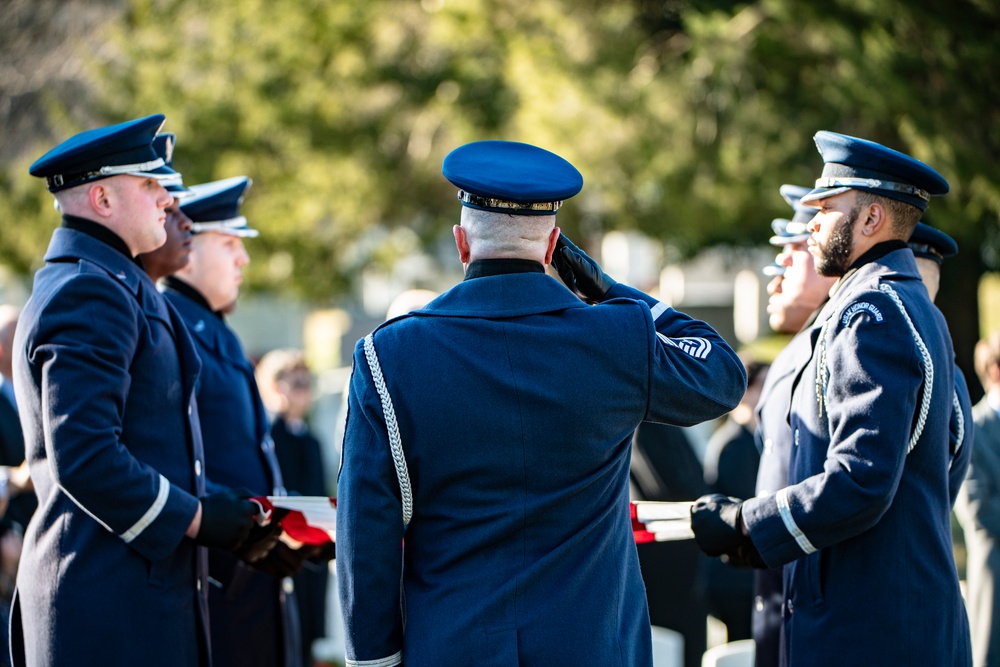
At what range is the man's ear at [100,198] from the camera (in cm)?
322

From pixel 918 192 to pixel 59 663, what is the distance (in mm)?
2560

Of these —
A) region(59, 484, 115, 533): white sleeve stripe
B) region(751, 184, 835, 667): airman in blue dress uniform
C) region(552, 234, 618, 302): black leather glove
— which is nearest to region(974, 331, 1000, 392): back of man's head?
region(751, 184, 835, 667): airman in blue dress uniform

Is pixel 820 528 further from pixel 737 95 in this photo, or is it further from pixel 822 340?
pixel 737 95

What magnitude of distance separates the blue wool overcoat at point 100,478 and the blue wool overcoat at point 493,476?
72cm

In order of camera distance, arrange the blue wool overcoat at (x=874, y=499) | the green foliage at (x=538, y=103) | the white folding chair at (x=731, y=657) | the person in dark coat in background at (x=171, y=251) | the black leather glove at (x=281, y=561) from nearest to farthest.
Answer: the blue wool overcoat at (x=874, y=499)
the black leather glove at (x=281, y=561)
the person in dark coat in background at (x=171, y=251)
the white folding chair at (x=731, y=657)
the green foliage at (x=538, y=103)

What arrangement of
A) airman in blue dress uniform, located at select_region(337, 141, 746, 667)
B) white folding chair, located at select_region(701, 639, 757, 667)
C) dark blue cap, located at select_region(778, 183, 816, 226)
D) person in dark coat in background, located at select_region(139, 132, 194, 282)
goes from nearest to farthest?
1. airman in blue dress uniform, located at select_region(337, 141, 746, 667)
2. person in dark coat in background, located at select_region(139, 132, 194, 282)
3. dark blue cap, located at select_region(778, 183, 816, 226)
4. white folding chair, located at select_region(701, 639, 757, 667)

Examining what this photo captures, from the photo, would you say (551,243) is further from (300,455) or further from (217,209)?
(300,455)

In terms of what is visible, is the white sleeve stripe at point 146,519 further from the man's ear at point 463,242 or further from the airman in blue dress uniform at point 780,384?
the airman in blue dress uniform at point 780,384

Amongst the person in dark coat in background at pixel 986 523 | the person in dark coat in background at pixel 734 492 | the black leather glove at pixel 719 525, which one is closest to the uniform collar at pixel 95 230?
the black leather glove at pixel 719 525

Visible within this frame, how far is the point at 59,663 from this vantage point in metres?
2.95

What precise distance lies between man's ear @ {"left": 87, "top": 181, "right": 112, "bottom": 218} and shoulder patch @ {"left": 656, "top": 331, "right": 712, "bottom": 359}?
1.60 m

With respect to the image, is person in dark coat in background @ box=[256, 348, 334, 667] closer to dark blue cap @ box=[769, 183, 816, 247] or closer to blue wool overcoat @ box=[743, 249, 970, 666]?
dark blue cap @ box=[769, 183, 816, 247]

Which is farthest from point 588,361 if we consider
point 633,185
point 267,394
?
point 633,185

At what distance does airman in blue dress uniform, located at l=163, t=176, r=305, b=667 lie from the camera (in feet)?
11.8
